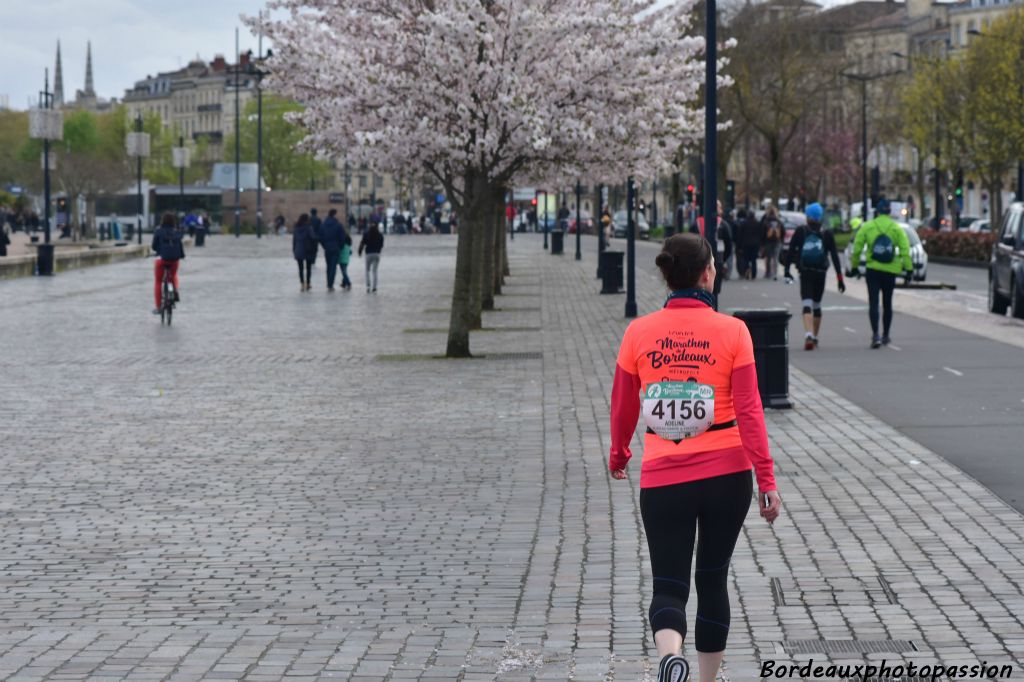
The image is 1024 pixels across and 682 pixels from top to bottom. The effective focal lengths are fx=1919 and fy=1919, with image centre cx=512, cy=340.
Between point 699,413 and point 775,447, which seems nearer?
point 699,413

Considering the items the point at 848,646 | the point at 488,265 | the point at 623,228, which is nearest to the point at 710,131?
the point at 848,646

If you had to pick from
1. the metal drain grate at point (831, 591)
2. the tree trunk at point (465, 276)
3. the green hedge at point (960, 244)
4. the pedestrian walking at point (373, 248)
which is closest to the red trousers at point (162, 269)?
the tree trunk at point (465, 276)

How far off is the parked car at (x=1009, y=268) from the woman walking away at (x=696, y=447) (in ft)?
77.1

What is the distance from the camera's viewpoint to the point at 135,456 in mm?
12883

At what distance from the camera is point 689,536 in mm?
5754

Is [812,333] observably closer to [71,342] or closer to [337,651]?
[71,342]

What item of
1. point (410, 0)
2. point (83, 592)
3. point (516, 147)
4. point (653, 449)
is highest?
point (410, 0)

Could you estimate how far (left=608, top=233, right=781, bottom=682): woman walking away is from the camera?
573 centimetres

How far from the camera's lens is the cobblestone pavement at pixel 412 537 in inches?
276

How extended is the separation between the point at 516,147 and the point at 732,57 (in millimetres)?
49641

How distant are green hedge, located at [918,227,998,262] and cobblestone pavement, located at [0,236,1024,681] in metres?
39.3

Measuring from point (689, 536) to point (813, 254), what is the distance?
16567 millimetres

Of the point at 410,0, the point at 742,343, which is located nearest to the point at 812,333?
the point at 410,0

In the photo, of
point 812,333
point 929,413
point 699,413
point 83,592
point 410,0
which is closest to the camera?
point 699,413
